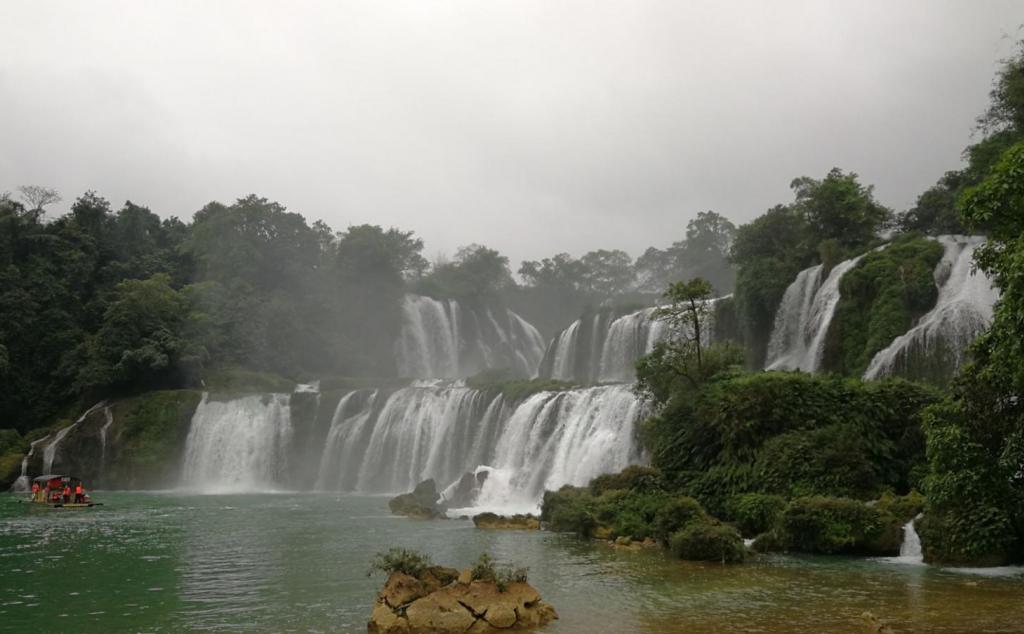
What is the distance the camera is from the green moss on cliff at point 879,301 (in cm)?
2792

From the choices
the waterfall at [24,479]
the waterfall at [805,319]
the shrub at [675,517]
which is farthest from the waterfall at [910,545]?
the waterfall at [24,479]

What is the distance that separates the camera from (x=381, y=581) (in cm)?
1430

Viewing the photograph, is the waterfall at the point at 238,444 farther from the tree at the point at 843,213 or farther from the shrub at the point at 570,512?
the tree at the point at 843,213

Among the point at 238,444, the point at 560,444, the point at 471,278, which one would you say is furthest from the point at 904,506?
the point at 471,278

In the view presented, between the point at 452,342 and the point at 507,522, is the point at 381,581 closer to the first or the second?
the point at 507,522

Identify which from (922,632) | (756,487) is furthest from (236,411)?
(922,632)

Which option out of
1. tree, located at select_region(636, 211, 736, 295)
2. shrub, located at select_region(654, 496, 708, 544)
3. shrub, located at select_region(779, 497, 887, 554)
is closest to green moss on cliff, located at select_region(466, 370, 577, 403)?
shrub, located at select_region(654, 496, 708, 544)

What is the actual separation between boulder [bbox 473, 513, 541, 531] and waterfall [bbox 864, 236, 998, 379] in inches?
446

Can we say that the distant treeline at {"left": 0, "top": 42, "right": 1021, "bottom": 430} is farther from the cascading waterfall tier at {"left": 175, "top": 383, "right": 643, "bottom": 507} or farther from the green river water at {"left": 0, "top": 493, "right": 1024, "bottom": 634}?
the green river water at {"left": 0, "top": 493, "right": 1024, "bottom": 634}

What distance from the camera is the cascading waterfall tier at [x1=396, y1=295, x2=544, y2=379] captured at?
206 ft

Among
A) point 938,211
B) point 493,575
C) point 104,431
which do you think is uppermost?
point 938,211

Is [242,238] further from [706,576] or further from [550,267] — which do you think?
[706,576]

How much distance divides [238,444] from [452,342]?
24.2m

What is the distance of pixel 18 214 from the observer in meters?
51.1
